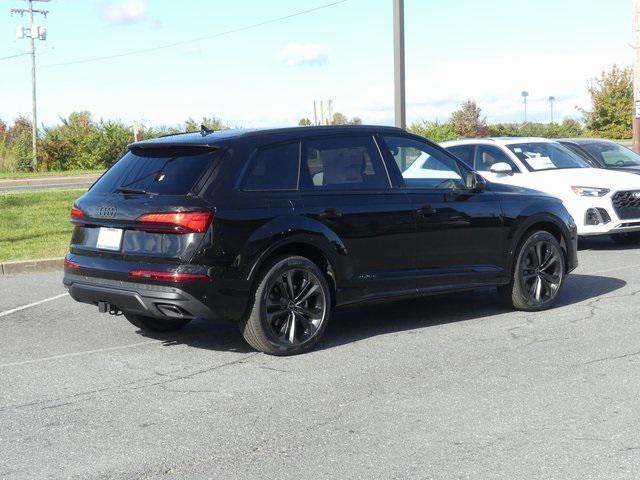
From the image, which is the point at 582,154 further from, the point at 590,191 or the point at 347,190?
the point at 347,190

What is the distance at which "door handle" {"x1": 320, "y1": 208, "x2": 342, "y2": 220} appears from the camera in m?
7.36

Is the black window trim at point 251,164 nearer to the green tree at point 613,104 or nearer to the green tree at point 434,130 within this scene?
the green tree at point 434,130

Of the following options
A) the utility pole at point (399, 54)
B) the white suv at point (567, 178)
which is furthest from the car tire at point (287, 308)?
the utility pole at point (399, 54)

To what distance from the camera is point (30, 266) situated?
42.1 feet

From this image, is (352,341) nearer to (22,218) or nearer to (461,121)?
(22,218)

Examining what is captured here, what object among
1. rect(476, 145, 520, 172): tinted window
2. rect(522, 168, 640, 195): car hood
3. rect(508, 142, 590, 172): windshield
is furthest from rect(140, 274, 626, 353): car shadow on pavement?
rect(476, 145, 520, 172): tinted window

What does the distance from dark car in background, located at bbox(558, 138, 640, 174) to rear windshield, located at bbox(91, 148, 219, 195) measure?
9996mm

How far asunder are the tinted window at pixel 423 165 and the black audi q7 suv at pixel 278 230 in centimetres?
1

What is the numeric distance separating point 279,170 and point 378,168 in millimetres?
988

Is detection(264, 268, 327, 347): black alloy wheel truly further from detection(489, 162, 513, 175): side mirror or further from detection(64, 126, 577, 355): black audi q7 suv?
detection(489, 162, 513, 175): side mirror

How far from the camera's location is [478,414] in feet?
18.2

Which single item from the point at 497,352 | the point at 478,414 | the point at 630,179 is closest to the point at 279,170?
the point at 497,352

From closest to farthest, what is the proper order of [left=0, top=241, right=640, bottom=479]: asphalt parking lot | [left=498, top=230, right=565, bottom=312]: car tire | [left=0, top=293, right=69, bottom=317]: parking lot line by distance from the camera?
[left=0, top=241, right=640, bottom=479]: asphalt parking lot → [left=498, top=230, right=565, bottom=312]: car tire → [left=0, top=293, right=69, bottom=317]: parking lot line

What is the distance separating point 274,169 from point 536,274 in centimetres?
307
